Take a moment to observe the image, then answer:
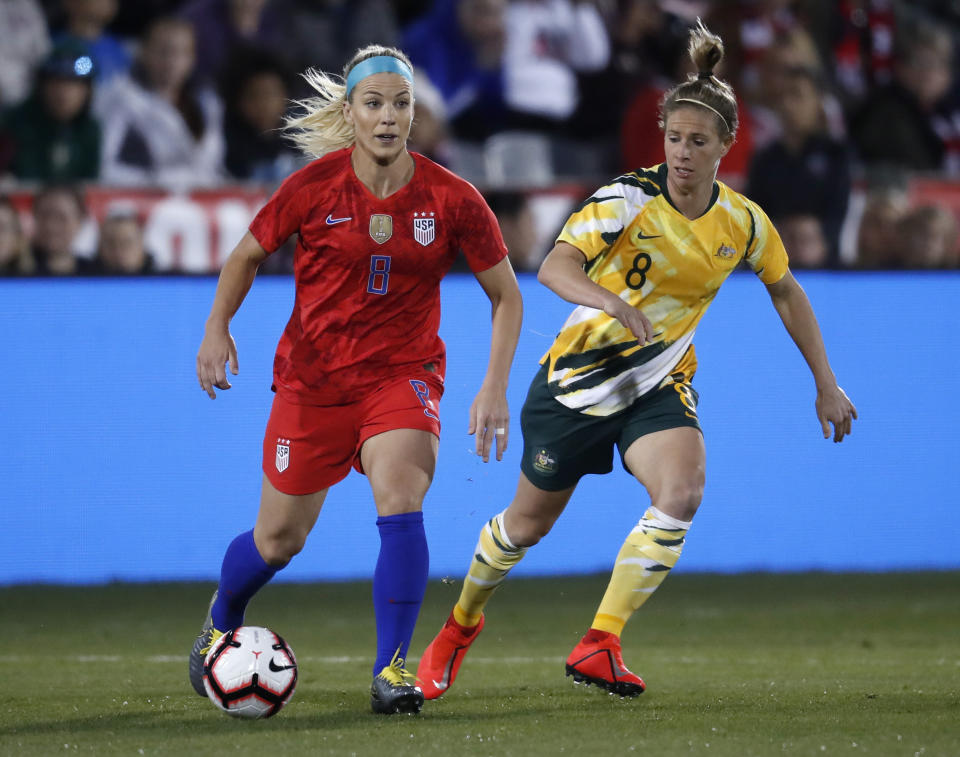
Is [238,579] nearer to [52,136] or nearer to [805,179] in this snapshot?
[52,136]

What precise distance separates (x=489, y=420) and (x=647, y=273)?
866 mm

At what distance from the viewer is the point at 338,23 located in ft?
34.8

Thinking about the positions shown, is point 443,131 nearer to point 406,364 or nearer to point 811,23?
point 811,23

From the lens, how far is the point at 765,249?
4.93 m

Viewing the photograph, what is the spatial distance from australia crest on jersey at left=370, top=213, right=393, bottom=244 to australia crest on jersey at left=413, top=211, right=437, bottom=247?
8 cm

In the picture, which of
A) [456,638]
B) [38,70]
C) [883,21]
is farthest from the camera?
[883,21]

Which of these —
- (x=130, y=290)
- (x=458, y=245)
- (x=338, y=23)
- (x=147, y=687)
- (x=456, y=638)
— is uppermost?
(x=338, y=23)

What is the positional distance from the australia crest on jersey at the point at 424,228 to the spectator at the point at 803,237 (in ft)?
17.5

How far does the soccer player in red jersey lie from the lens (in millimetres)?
4320

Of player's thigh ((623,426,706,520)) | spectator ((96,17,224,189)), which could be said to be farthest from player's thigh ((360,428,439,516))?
Answer: spectator ((96,17,224,189))

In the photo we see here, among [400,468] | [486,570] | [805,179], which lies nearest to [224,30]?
[805,179]

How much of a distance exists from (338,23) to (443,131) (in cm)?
127

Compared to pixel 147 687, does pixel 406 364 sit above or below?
above

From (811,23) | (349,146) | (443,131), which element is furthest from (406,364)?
(811,23)
